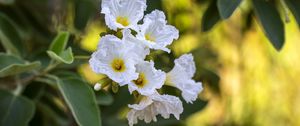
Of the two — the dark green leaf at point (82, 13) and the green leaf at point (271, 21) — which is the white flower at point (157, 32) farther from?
the dark green leaf at point (82, 13)

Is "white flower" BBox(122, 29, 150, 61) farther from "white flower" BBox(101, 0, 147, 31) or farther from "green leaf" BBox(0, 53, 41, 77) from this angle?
"green leaf" BBox(0, 53, 41, 77)

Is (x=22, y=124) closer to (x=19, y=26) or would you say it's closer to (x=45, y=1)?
(x=19, y=26)

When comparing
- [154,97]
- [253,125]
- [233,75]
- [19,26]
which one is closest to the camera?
[154,97]

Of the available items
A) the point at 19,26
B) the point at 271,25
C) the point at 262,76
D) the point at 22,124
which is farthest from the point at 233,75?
the point at 22,124

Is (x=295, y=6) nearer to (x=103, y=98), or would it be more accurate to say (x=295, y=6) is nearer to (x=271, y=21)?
(x=271, y=21)

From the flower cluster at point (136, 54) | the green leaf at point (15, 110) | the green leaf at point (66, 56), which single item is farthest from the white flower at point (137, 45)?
the green leaf at point (15, 110)

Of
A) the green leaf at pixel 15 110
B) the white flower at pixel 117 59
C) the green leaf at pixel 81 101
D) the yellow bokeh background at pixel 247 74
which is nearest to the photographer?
the white flower at pixel 117 59

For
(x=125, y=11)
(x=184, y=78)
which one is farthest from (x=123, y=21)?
(x=184, y=78)
